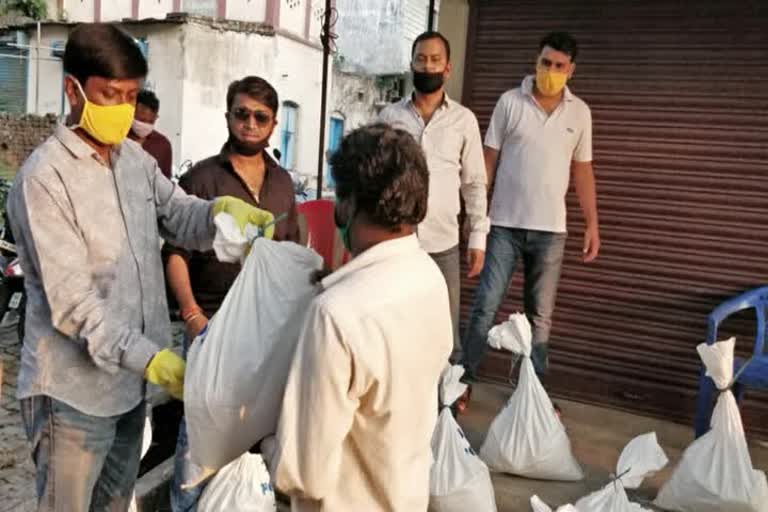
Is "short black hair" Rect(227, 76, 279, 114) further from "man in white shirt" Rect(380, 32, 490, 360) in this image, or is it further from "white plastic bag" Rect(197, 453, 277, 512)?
"white plastic bag" Rect(197, 453, 277, 512)

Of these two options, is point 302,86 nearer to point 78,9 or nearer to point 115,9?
point 115,9

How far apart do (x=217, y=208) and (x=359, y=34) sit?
16.4m

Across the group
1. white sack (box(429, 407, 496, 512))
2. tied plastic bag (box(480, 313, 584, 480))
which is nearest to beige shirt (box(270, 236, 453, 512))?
white sack (box(429, 407, 496, 512))

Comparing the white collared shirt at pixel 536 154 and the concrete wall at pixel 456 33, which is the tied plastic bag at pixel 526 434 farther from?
the concrete wall at pixel 456 33

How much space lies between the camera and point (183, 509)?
8.27 ft

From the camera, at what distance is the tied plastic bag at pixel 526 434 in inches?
111

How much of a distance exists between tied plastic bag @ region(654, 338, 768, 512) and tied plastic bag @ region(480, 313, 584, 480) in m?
0.47

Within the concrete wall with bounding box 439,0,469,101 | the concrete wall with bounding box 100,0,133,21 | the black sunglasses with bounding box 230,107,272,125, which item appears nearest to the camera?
the black sunglasses with bounding box 230,107,272,125

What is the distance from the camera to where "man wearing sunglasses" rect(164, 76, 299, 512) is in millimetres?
2416

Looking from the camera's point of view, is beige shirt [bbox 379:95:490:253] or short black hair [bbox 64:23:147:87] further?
beige shirt [bbox 379:95:490:253]

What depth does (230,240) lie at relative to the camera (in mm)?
1607

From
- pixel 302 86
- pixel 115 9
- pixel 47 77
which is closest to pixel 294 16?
pixel 302 86

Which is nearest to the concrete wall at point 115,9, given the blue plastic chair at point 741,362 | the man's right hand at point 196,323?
the man's right hand at point 196,323

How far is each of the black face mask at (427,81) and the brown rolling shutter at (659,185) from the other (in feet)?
3.66
